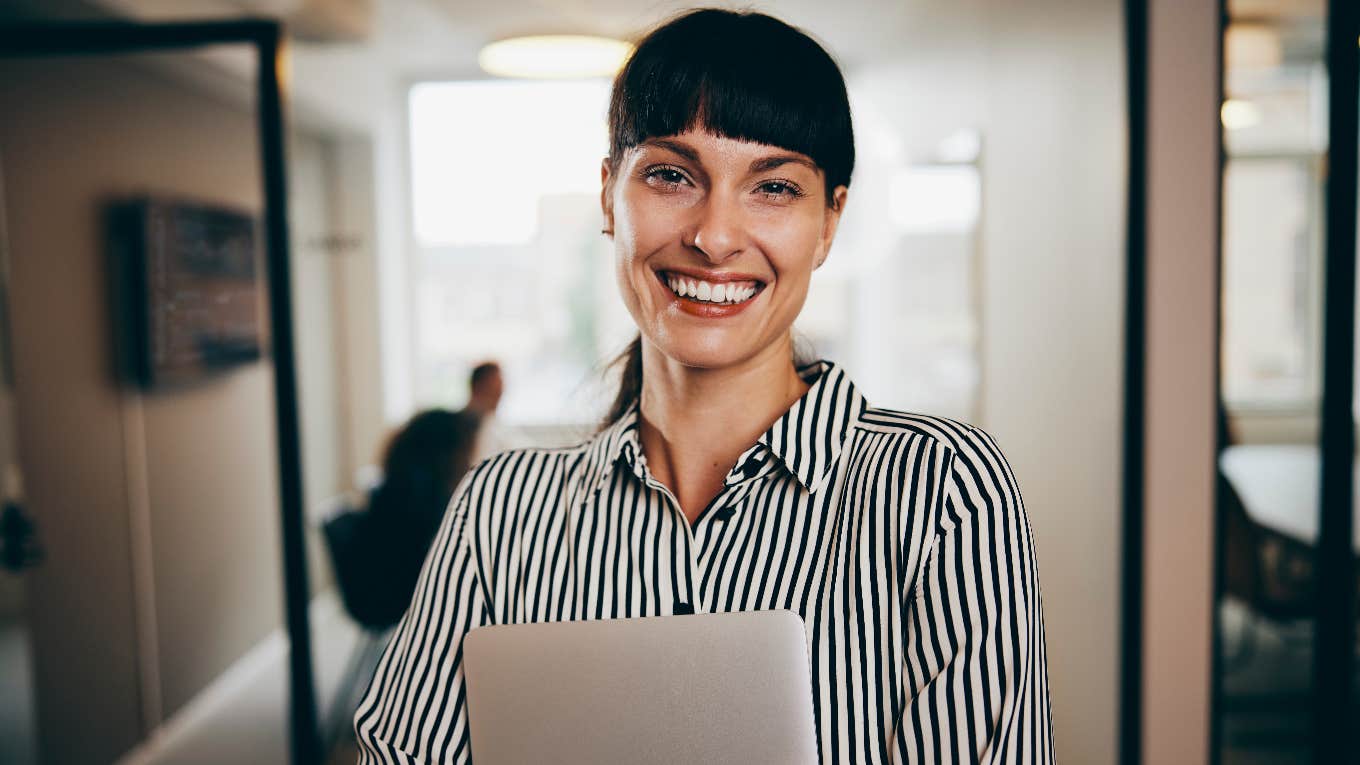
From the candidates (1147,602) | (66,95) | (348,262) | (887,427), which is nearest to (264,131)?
(348,262)

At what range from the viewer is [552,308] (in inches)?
109

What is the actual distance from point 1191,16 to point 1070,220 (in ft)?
1.75

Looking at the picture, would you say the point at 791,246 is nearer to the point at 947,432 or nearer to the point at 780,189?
the point at 780,189

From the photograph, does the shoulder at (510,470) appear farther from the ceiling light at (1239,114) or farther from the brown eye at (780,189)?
the ceiling light at (1239,114)

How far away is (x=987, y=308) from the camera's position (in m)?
2.33

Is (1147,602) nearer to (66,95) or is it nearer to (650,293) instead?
(650,293)

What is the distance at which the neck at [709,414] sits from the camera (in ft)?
3.11

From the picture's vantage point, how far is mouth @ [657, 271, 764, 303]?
0.86 metres

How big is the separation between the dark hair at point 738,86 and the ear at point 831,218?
4 cm

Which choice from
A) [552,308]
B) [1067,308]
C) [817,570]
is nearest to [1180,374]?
[1067,308]

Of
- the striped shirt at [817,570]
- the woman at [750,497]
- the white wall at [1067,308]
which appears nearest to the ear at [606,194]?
the woman at [750,497]

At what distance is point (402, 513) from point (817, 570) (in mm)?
2059

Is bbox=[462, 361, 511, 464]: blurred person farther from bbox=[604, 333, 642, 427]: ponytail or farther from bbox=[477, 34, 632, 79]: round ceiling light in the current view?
bbox=[604, 333, 642, 427]: ponytail

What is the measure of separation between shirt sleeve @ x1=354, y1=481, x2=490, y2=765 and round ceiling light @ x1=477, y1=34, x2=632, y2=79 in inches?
72.9
